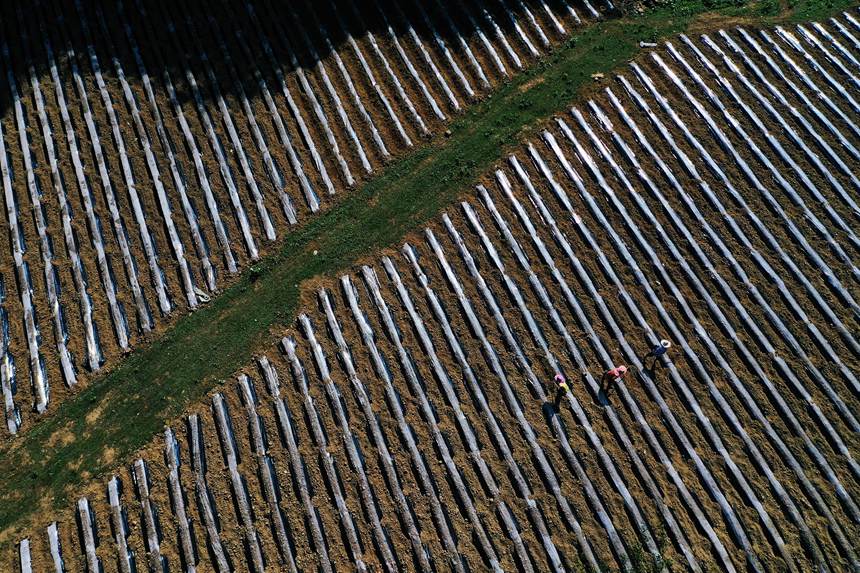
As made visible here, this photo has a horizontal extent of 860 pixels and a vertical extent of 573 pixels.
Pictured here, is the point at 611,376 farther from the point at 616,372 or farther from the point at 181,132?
the point at 181,132

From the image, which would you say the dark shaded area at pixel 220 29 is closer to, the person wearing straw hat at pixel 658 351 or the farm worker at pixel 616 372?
the person wearing straw hat at pixel 658 351

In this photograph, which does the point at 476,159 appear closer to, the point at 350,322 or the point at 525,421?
the point at 350,322

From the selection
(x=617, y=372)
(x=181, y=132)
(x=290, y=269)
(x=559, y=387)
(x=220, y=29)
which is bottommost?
(x=617, y=372)

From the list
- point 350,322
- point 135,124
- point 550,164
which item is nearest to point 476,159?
point 550,164

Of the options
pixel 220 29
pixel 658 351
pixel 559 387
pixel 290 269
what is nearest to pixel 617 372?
pixel 658 351

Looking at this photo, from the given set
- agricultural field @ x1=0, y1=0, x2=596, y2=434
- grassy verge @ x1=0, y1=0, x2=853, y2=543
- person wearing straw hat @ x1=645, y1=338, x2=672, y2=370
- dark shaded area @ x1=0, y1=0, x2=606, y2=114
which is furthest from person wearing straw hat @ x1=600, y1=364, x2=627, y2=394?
dark shaded area @ x1=0, y1=0, x2=606, y2=114

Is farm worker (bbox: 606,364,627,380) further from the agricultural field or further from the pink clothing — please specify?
the agricultural field
